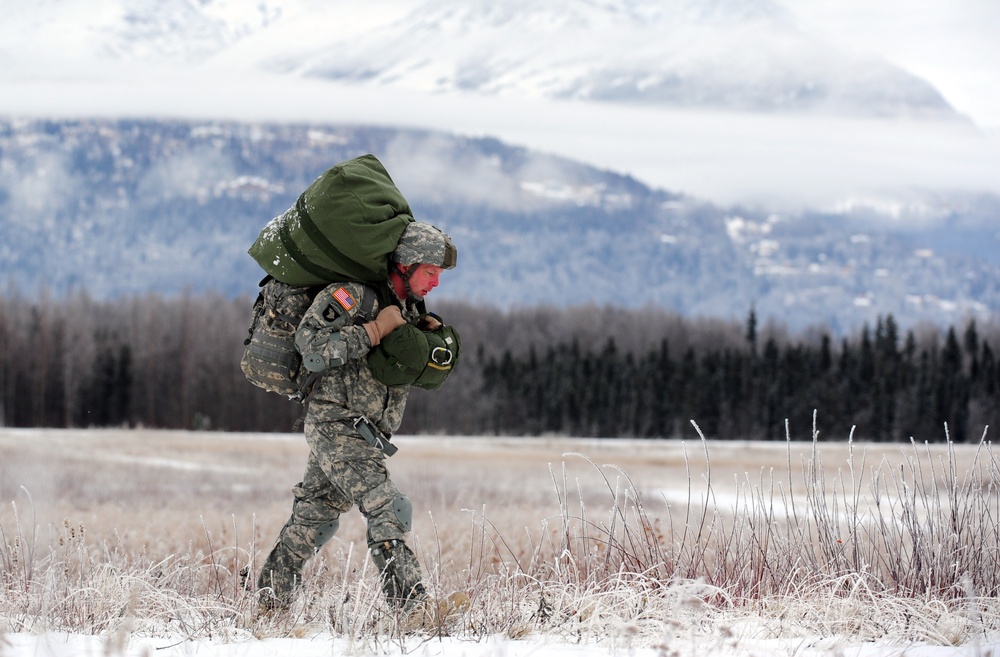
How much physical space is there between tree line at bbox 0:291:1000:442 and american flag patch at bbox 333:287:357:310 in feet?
259

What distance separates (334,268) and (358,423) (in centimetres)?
77

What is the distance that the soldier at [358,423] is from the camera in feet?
17.4

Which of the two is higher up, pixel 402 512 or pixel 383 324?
pixel 383 324

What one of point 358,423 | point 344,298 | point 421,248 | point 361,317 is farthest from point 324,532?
point 421,248

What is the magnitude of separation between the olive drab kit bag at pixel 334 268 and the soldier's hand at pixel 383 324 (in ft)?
0.11

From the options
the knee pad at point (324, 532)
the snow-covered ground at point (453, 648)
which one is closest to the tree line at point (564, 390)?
the knee pad at point (324, 532)

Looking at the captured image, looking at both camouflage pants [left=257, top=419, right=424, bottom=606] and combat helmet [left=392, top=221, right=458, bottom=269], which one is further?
combat helmet [left=392, top=221, right=458, bottom=269]

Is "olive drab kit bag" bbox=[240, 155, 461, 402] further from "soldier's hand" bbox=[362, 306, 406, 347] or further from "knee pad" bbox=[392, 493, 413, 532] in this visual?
"knee pad" bbox=[392, 493, 413, 532]

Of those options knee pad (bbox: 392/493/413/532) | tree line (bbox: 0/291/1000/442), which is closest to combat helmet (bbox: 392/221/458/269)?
knee pad (bbox: 392/493/413/532)

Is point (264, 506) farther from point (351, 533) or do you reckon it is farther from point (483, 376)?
point (483, 376)

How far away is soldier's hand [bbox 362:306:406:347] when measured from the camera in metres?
5.41

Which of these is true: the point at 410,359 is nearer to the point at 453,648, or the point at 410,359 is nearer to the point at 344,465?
the point at 344,465

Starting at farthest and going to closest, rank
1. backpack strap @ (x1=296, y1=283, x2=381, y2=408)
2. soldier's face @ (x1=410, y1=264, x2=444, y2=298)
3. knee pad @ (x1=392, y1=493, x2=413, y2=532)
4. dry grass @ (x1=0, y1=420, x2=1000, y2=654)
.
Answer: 1. soldier's face @ (x1=410, y1=264, x2=444, y2=298)
2. backpack strap @ (x1=296, y1=283, x2=381, y2=408)
3. knee pad @ (x1=392, y1=493, x2=413, y2=532)
4. dry grass @ (x1=0, y1=420, x2=1000, y2=654)

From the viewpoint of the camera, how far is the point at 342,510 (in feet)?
19.1
